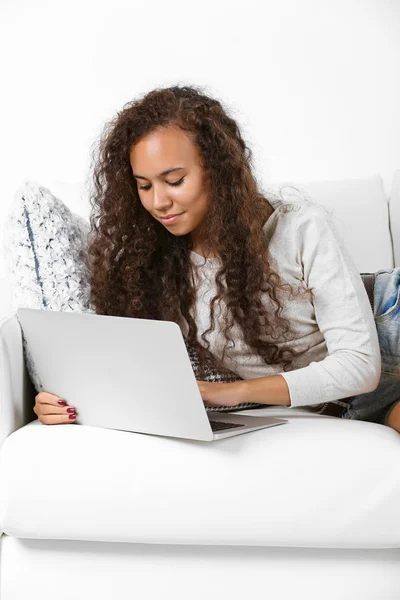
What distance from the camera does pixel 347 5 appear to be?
2531 millimetres

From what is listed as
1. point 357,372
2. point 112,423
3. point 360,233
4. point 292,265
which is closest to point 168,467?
point 112,423

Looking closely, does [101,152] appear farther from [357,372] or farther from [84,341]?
[357,372]

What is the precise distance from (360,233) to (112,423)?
94cm

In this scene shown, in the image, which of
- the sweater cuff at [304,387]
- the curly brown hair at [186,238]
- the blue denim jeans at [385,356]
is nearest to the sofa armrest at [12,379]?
the curly brown hair at [186,238]

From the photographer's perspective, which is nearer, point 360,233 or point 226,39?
point 360,233

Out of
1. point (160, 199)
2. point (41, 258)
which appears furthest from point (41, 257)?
point (160, 199)

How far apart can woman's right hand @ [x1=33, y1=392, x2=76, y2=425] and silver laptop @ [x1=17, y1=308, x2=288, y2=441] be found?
12 millimetres

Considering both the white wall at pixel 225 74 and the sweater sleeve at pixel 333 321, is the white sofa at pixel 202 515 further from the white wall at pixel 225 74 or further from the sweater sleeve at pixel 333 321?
the white wall at pixel 225 74

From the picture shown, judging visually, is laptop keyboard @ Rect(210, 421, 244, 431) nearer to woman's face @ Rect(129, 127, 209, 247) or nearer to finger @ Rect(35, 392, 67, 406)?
finger @ Rect(35, 392, 67, 406)

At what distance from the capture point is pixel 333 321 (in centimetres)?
160

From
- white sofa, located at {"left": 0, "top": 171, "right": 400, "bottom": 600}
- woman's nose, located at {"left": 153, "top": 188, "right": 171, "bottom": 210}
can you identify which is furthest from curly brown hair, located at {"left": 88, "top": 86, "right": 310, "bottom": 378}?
white sofa, located at {"left": 0, "top": 171, "right": 400, "bottom": 600}

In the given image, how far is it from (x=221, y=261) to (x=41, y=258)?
36cm

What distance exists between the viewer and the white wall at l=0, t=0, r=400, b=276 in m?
2.53

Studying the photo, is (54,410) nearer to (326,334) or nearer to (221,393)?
(221,393)
